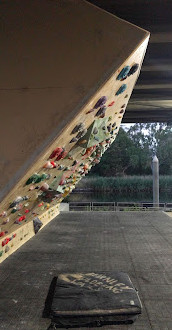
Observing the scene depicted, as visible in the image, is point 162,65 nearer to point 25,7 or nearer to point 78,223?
point 25,7

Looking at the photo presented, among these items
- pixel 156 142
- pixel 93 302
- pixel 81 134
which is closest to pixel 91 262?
pixel 93 302

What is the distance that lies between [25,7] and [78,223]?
1341 centimetres

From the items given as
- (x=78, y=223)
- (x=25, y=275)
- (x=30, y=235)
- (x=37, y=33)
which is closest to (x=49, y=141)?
(x=37, y=33)

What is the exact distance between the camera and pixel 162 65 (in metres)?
6.56

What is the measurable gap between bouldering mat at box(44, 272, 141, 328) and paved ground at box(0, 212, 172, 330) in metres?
0.22

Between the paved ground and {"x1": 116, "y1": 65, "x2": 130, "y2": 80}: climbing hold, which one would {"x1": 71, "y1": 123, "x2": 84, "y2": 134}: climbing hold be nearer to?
{"x1": 116, "y1": 65, "x2": 130, "y2": 80}: climbing hold

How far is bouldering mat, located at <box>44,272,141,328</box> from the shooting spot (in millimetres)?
6023

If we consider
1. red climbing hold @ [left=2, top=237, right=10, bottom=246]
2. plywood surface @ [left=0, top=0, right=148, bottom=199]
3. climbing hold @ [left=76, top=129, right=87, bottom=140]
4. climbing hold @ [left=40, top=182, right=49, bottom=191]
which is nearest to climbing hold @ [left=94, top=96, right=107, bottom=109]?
plywood surface @ [left=0, top=0, right=148, bottom=199]

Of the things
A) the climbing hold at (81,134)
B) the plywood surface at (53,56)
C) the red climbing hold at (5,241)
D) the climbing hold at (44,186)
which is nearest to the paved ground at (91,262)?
the red climbing hold at (5,241)

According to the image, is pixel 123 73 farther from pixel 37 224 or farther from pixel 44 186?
pixel 37 224

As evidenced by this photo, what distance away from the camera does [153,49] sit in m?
5.91

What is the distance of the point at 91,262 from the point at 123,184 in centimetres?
4534

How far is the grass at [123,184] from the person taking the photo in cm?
5428

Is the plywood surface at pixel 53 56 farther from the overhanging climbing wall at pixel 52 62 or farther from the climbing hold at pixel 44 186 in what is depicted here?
the climbing hold at pixel 44 186
